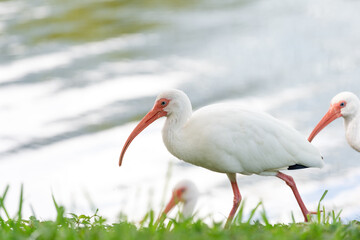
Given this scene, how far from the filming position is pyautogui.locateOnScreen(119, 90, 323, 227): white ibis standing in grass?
22.5 feet

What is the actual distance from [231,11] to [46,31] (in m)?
3.85

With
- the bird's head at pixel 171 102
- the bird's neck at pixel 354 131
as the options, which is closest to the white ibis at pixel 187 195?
the bird's head at pixel 171 102

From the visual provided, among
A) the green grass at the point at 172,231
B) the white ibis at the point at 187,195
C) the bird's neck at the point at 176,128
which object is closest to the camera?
the green grass at the point at 172,231

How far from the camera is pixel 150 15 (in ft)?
57.0

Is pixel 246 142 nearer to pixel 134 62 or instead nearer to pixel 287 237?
pixel 287 237

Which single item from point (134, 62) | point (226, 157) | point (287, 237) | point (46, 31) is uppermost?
point (46, 31)

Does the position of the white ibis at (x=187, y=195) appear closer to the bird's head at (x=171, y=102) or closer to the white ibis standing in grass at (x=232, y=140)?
the white ibis standing in grass at (x=232, y=140)

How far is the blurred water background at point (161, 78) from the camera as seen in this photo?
9.73 metres

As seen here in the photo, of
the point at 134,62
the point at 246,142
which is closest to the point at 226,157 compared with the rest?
the point at 246,142

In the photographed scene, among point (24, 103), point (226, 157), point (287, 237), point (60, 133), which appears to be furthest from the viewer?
point (24, 103)

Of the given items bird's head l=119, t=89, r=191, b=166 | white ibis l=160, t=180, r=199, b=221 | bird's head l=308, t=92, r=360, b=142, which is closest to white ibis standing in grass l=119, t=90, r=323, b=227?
bird's head l=119, t=89, r=191, b=166

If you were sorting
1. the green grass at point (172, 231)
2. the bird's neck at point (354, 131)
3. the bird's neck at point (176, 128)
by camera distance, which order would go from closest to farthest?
the green grass at point (172, 231), the bird's neck at point (176, 128), the bird's neck at point (354, 131)

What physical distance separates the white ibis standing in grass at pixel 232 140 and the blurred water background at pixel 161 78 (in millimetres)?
982

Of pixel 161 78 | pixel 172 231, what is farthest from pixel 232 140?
pixel 161 78
